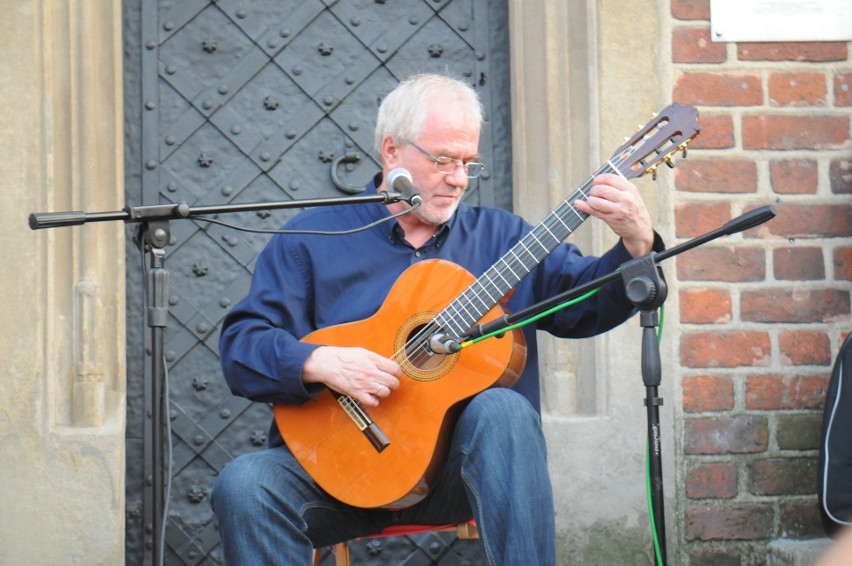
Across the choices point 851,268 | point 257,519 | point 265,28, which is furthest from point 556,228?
point 265,28

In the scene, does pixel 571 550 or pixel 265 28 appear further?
pixel 265 28

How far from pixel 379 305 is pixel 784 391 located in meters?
1.34

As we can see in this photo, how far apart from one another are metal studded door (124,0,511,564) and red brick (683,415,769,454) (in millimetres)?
754

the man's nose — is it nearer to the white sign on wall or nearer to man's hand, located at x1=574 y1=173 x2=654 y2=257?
man's hand, located at x1=574 y1=173 x2=654 y2=257

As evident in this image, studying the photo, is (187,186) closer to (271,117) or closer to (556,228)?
(271,117)

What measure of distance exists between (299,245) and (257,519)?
74 centimetres

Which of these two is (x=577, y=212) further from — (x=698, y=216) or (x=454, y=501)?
(x=698, y=216)

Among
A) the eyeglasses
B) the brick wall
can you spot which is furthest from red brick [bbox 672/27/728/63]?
the eyeglasses

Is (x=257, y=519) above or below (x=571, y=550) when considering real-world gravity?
above

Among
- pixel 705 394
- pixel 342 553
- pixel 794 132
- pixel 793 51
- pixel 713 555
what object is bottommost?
pixel 713 555

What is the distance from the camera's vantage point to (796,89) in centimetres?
344

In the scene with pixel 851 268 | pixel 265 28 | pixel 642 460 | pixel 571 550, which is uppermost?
pixel 265 28

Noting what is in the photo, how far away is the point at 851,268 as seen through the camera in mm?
3422

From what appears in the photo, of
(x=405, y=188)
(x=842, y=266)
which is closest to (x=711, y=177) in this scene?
(x=842, y=266)
